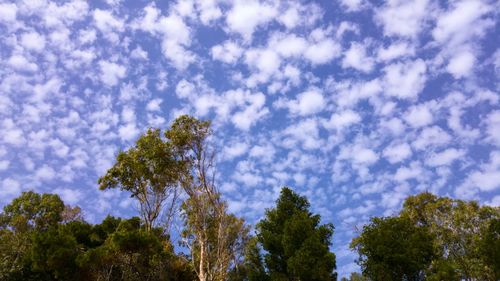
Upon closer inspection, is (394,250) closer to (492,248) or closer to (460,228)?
(492,248)

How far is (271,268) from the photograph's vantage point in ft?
79.4

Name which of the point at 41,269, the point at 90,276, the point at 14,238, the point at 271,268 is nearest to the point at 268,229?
the point at 271,268

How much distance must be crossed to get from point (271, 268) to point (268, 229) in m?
2.45

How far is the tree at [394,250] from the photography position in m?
21.5

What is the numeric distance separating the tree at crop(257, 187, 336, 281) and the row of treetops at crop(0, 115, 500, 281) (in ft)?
0.18

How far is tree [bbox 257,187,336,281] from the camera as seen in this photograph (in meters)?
21.9

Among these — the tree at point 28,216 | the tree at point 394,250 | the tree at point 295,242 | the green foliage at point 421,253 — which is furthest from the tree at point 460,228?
the tree at point 28,216

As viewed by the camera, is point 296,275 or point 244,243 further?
point 244,243

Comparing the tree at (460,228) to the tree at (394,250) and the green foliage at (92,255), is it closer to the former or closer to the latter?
the tree at (394,250)

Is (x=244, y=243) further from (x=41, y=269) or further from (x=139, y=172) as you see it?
(x=41, y=269)

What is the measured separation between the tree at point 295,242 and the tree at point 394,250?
6.65 ft

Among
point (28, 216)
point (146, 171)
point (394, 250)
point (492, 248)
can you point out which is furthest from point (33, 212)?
point (492, 248)

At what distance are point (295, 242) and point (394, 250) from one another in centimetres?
515

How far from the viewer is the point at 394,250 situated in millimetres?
21812
